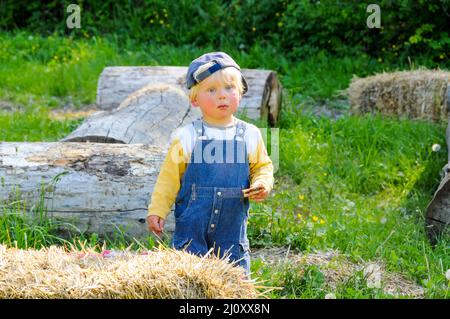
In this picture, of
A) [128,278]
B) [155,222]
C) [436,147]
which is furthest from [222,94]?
[436,147]

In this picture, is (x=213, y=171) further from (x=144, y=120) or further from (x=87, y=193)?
(x=144, y=120)

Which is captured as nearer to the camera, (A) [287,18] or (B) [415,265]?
(B) [415,265]

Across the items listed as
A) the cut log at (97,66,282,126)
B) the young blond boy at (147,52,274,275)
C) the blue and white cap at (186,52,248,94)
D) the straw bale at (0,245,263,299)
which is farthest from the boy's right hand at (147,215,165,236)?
the cut log at (97,66,282,126)

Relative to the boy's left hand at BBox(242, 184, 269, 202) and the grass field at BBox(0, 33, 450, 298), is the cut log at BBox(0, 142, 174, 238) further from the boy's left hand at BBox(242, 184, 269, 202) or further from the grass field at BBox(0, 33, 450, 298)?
the boy's left hand at BBox(242, 184, 269, 202)

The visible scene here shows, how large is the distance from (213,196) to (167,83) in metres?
4.16

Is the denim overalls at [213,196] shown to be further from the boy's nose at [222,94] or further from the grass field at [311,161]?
the grass field at [311,161]

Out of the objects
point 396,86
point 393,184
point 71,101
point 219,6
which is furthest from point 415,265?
point 219,6

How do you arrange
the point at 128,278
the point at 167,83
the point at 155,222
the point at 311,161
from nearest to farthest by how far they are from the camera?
the point at 128,278 → the point at 155,222 → the point at 311,161 → the point at 167,83

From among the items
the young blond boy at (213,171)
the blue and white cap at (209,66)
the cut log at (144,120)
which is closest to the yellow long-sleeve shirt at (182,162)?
the young blond boy at (213,171)

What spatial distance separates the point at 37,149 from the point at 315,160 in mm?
2545

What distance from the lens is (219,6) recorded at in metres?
12.3

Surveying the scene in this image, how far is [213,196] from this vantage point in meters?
4.48

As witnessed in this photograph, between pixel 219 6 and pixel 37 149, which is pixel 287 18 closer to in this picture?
pixel 219 6
